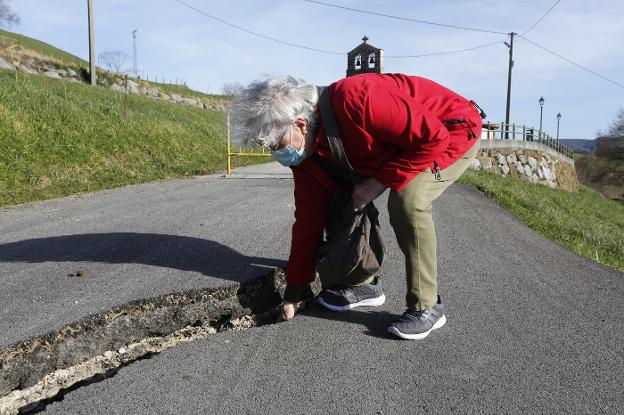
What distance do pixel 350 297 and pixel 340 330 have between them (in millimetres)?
340

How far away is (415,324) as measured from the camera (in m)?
2.70

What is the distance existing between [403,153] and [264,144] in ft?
2.22

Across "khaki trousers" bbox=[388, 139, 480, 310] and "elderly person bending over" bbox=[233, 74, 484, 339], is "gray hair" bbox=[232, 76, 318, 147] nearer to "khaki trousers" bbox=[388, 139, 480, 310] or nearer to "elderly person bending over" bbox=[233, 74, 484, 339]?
"elderly person bending over" bbox=[233, 74, 484, 339]

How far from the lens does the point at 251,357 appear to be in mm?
2520

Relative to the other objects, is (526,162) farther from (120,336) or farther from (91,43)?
(120,336)

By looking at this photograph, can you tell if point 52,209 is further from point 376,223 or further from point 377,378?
point 377,378

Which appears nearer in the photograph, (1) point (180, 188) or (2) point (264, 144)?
(2) point (264, 144)

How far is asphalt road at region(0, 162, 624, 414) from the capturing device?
2.16m

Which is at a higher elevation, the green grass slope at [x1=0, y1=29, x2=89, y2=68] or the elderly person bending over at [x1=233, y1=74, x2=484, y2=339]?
the green grass slope at [x1=0, y1=29, x2=89, y2=68]

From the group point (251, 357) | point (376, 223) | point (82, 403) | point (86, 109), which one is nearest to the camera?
point (82, 403)

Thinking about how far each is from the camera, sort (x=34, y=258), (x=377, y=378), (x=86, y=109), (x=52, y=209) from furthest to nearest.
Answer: (x=86, y=109) < (x=52, y=209) < (x=34, y=258) < (x=377, y=378)

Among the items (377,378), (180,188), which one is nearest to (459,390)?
(377,378)

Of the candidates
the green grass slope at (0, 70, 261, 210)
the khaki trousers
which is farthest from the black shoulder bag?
the green grass slope at (0, 70, 261, 210)

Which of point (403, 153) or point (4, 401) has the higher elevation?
point (403, 153)
